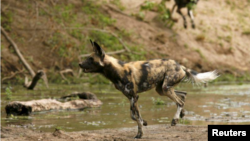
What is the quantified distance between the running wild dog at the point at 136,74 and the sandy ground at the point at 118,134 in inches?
10.8

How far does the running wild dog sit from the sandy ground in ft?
0.90

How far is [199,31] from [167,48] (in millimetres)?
3881

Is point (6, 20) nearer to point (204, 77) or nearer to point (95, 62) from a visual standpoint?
point (204, 77)

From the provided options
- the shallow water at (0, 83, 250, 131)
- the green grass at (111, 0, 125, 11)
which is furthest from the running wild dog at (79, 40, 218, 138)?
the green grass at (111, 0, 125, 11)

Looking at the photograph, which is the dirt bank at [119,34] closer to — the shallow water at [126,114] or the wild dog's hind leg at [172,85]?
the shallow water at [126,114]

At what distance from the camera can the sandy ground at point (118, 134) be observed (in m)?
7.22

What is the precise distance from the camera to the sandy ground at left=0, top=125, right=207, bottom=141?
7.22m

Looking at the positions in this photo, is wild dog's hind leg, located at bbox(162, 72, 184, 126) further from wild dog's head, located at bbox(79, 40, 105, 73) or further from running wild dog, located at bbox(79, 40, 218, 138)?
wild dog's head, located at bbox(79, 40, 105, 73)

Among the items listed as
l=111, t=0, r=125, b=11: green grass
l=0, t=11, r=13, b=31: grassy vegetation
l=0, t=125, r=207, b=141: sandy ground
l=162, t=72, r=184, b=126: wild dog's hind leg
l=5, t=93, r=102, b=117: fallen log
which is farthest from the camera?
l=111, t=0, r=125, b=11: green grass

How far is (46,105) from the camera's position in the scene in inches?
451

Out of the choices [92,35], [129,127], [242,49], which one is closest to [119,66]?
[129,127]

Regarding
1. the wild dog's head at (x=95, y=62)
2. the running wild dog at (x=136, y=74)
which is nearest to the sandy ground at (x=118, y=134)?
the running wild dog at (x=136, y=74)

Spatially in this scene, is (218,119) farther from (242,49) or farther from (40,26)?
(242,49)

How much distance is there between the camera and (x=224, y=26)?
3008cm
